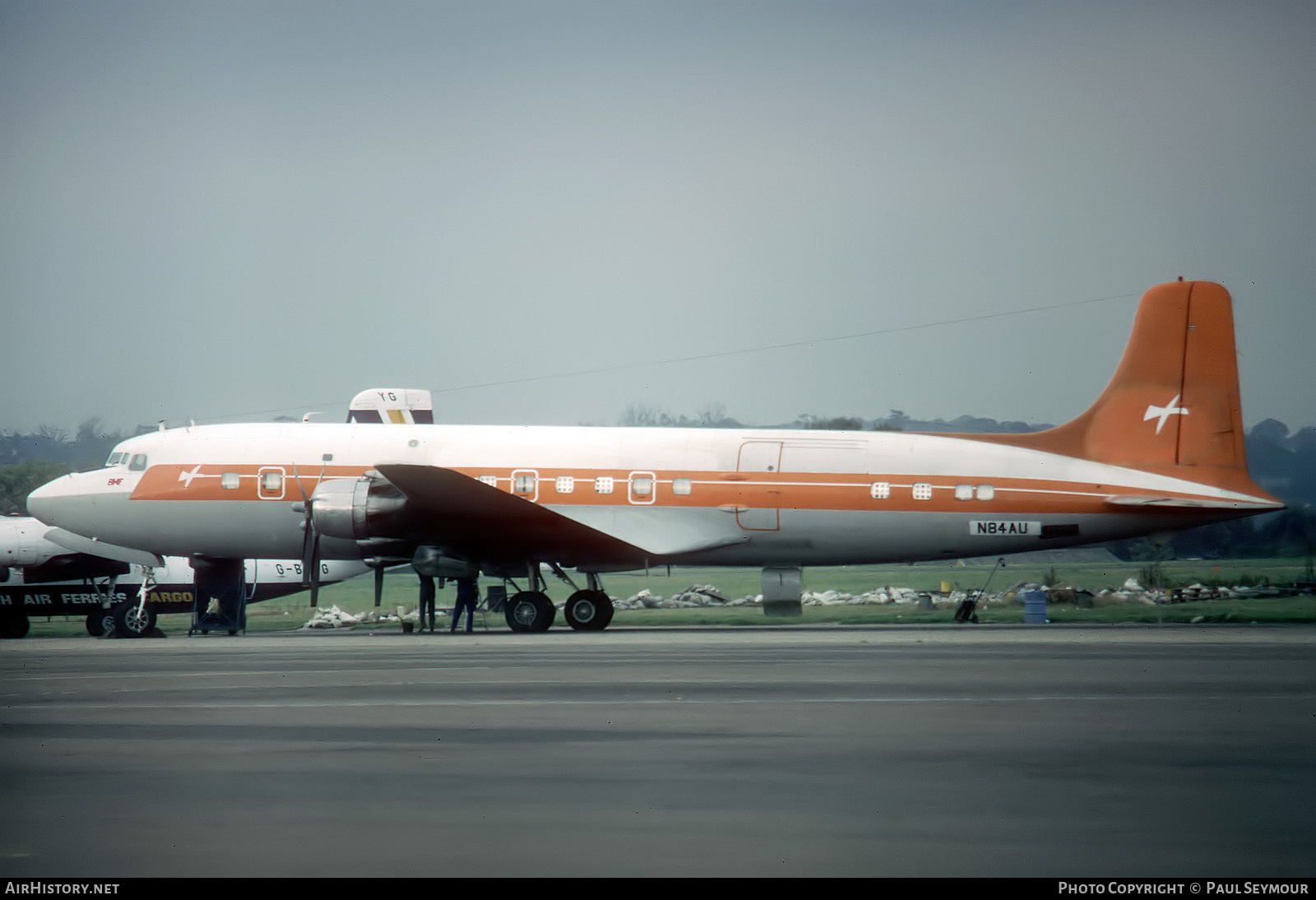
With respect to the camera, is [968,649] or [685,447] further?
[685,447]

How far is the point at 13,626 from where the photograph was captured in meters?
31.1

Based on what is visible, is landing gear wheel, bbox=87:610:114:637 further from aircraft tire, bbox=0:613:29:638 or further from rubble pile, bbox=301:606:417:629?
rubble pile, bbox=301:606:417:629

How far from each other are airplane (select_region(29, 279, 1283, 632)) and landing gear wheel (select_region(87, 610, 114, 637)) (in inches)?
135

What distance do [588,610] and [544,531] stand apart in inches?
79.5

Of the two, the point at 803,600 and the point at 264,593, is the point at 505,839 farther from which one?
the point at 264,593

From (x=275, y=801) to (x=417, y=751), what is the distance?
1901mm

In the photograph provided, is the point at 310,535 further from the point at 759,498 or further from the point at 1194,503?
the point at 1194,503

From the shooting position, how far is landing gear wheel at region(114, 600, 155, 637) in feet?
91.5

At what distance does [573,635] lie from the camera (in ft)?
80.5

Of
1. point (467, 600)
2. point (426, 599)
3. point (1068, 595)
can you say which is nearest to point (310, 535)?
point (426, 599)

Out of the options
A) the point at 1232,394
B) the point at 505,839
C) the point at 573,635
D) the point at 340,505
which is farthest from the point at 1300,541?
the point at 505,839

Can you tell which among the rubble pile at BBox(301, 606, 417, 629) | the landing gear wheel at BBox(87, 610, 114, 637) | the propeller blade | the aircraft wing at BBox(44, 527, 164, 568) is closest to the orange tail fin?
the propeller blade

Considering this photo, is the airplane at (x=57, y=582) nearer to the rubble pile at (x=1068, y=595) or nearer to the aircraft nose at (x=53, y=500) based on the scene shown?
the aircraft nose at (x=53, y=500)
